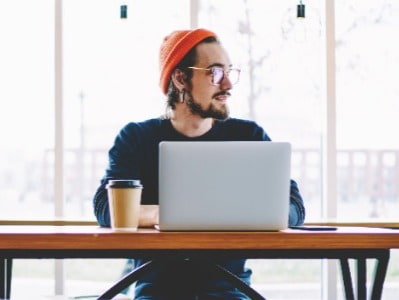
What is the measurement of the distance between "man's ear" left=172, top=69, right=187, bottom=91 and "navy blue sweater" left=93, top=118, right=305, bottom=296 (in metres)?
0.14

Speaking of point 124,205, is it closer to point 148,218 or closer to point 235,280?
point 148,218

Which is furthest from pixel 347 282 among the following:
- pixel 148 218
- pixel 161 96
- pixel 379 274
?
pixel 161 96

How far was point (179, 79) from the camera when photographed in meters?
2.47

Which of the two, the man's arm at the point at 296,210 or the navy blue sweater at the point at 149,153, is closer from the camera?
the man's arm at the point at 296,210

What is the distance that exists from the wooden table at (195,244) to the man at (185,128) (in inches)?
17.7

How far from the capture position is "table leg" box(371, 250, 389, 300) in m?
1.61

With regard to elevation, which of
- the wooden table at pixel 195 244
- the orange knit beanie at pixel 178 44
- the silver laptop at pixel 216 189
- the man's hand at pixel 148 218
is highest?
the orange knit beanie at pixel 178 44

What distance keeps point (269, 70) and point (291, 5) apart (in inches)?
16.8

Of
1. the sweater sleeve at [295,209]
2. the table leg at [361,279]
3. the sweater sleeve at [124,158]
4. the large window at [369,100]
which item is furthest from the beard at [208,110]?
the large window at [369,100]

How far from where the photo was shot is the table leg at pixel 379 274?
5.27 feet

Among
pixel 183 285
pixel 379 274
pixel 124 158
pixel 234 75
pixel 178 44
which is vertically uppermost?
pixel 178 44

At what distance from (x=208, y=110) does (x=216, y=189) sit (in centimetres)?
78

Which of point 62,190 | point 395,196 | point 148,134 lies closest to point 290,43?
point 395,196

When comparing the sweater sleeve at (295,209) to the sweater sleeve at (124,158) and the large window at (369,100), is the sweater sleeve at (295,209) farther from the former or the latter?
the large window at (369,100)
